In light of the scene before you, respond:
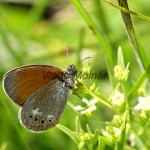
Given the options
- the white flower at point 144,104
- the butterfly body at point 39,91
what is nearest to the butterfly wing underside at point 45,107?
the butterfly body at point 39,91

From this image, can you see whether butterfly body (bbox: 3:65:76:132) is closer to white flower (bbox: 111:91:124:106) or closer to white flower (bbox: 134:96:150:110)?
white flower (bbox: 111:91:124:106)

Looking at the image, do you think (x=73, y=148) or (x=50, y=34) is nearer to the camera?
(x=73, y=148)

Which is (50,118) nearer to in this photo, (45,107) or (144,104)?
(45,107)

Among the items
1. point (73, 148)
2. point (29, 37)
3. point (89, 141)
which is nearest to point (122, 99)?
point (89, 141)

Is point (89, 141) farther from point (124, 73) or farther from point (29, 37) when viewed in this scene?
point (29, 37)

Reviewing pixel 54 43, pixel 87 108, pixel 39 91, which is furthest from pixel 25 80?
pixel 54 43

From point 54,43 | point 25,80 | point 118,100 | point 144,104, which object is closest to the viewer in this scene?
point 144,104

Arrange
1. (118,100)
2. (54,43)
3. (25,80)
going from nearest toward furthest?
(118,100) → (25,80) → (54,43)

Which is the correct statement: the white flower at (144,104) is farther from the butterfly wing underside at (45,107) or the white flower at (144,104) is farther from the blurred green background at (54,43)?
the blurred green background at (54,43)
